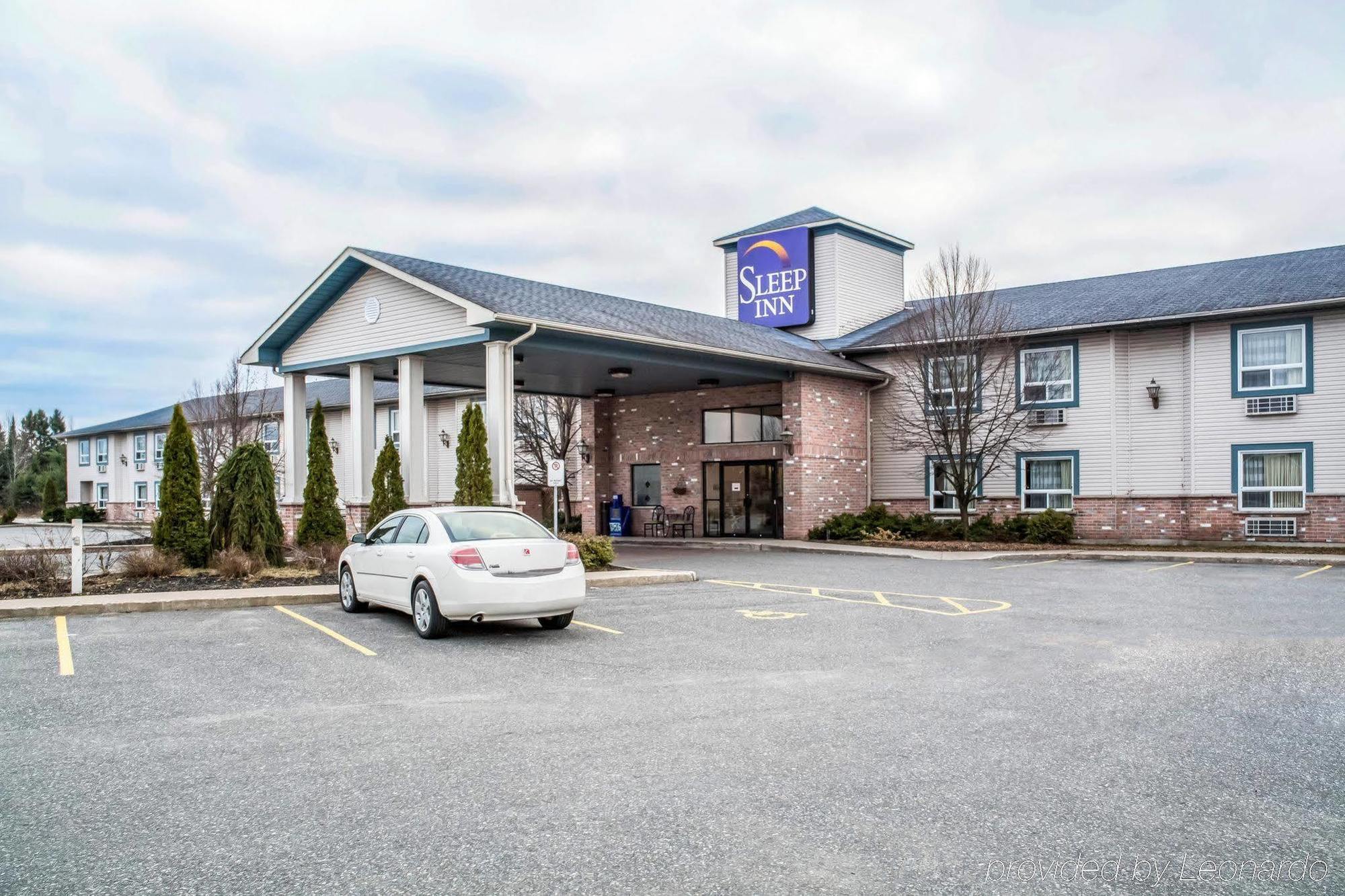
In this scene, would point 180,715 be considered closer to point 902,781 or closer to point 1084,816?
point 902,781

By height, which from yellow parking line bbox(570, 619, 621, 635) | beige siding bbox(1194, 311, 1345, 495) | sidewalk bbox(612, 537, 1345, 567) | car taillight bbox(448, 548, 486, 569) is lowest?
sidewalk bbox(612, 537, 1345, 567)

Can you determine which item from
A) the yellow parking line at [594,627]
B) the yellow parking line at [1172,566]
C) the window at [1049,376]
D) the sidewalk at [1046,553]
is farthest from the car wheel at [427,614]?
the window at [1049,376]

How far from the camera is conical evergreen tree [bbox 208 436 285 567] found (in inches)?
647

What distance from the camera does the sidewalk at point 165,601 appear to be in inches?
483

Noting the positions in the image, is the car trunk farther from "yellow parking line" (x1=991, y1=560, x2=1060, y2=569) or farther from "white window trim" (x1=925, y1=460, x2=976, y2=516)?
"white window trim" (x1=925, y1=460, x2=976, y2=516)

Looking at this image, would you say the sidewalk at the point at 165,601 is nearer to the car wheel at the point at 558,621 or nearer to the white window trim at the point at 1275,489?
the car wheel at the point at 558,621

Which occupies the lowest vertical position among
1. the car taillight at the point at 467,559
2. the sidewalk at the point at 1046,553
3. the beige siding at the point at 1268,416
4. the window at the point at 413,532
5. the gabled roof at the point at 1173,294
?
the sidewalk at the point at 1046,553

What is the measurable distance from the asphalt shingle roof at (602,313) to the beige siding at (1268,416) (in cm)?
803

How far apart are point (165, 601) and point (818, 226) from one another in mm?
22274

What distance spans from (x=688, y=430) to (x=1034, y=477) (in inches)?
369

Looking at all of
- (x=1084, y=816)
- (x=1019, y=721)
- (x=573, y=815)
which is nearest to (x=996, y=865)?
(x=1084, y=816)

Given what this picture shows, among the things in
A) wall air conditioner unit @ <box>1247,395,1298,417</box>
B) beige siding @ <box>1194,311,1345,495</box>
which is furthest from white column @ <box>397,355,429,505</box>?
wall air conditioner unit @ <box>1247,395,1298,417</box>

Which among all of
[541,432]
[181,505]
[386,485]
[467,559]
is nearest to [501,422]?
[386,485]

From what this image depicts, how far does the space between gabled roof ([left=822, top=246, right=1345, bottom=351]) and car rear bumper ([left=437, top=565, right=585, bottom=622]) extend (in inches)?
710
